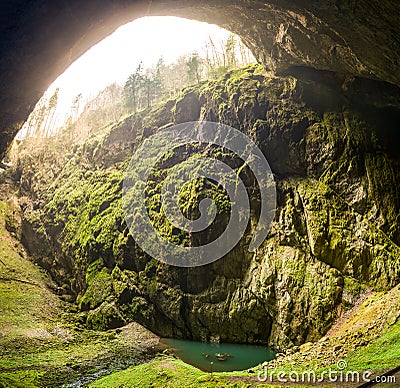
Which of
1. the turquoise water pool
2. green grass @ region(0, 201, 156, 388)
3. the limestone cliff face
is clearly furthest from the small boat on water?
green grass @ region(0, 201, 156, 388)

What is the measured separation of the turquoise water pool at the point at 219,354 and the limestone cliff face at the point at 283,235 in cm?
138

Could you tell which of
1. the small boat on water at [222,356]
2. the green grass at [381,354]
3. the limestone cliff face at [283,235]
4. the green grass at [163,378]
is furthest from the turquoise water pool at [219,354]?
the green grass at [381,354]

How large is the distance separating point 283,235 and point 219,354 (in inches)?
429

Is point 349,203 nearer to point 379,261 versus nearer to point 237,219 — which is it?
point 379,261

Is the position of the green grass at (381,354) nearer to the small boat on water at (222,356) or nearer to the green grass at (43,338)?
the small boat on water at (222,356)

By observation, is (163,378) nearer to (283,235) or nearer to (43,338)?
(43,338)

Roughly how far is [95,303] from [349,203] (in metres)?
25.5

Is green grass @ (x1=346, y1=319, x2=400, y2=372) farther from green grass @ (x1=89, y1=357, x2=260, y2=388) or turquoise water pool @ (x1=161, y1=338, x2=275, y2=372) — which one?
turquoise water pool @ (x1=161, y1=338, x2=275, y2=372)

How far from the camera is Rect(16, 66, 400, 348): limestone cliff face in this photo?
83.6ft

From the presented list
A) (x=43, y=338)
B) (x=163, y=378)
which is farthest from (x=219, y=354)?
(x=43, y=338)

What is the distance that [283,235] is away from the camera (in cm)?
2909

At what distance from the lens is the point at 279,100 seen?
3384cm

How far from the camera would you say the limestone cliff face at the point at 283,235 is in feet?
83.6

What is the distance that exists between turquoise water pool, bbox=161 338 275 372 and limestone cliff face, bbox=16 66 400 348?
138 cm
